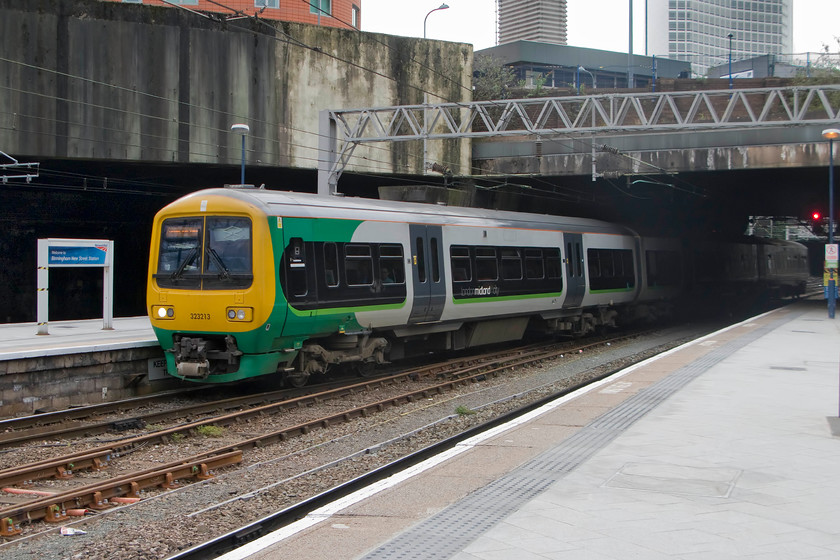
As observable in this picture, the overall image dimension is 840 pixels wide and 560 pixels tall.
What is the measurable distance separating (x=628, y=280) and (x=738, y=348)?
695 centimetres

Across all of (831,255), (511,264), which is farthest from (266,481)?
(831,255)

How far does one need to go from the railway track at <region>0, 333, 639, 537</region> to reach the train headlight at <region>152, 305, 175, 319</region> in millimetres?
1581

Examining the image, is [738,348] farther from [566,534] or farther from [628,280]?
[566,534]

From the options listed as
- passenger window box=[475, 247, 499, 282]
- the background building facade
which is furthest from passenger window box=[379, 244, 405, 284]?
the background building facade

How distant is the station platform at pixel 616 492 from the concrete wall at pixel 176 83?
43.4 ft

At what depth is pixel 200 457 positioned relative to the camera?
881cm

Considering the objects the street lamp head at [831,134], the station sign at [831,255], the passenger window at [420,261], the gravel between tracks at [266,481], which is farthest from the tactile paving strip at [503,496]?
the station sign at [831,255]

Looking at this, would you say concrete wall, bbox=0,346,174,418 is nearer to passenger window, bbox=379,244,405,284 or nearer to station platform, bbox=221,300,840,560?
passenger window, bbox=379,244,405,284

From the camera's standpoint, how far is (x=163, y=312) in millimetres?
12703

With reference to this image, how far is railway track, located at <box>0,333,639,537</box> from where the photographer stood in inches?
279

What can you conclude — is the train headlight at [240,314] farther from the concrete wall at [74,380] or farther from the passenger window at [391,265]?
the passenger window at [391,265]

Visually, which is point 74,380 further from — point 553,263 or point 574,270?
→ point 574,270

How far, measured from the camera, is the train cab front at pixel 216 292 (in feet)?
39.5

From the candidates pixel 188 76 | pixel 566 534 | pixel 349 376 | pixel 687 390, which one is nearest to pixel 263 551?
pixel 566 534
